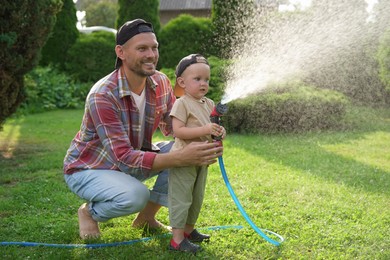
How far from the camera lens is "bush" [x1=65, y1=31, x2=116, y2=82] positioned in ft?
46.2

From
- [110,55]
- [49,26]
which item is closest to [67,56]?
[110,55]

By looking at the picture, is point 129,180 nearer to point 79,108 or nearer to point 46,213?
point 46,213

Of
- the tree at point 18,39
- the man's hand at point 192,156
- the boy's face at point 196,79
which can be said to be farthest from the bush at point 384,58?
the man's hand at point 192,156

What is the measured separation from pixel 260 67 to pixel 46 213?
10.1 ft

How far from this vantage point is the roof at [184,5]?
29219 millimetres

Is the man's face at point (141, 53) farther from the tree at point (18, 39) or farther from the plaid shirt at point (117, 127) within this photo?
the tree at point (18, 39)

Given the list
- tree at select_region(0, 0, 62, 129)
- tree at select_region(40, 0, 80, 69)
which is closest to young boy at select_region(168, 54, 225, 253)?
tree at select_region(0, 0, 62, 129)

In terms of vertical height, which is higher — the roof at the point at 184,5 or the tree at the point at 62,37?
the roof at the point at 184,5

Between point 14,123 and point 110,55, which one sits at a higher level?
point 110,55

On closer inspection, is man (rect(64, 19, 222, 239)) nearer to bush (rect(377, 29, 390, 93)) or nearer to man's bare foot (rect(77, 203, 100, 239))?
man's bare foot (rect(77, 203, 100, 239))

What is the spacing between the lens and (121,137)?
131 inches

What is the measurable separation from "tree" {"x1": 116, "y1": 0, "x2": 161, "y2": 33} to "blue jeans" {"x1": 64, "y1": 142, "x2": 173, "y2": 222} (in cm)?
1069

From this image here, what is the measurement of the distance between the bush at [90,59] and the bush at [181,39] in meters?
1.50

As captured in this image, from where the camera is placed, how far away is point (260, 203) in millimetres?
4535
